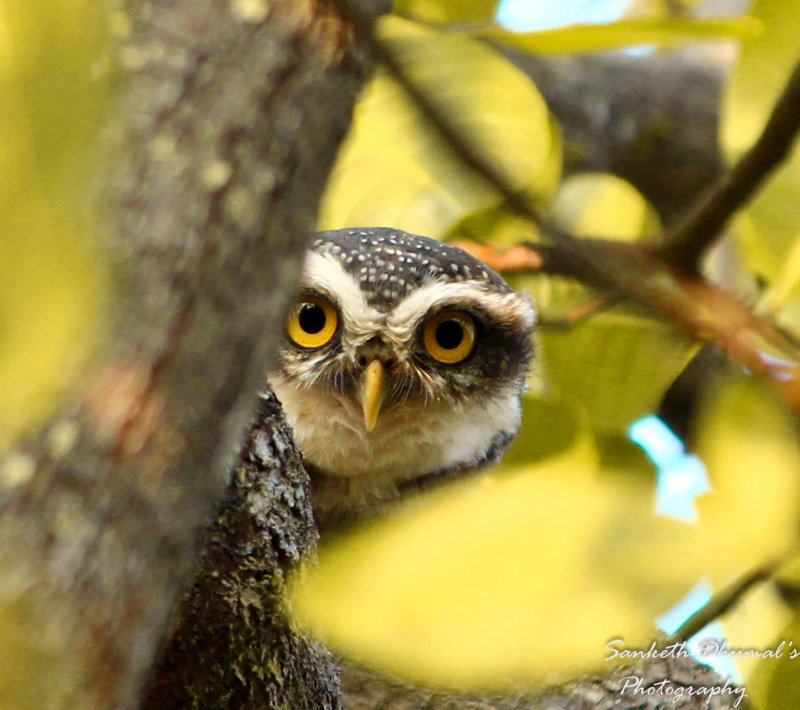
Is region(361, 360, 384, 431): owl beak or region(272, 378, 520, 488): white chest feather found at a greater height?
region(361, 360, 384, 431): owl beak

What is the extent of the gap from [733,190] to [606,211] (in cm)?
49

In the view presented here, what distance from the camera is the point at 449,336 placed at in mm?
2141

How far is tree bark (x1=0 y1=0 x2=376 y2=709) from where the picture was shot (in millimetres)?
547

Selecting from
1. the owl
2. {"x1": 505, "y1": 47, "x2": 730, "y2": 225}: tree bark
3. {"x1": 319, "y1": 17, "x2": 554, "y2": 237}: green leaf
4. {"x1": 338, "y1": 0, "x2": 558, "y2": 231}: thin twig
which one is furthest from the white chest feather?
{"x1": 338, "y1": 0, "x2": 558, "y2": 231}: thin twig

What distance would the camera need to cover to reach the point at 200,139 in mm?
656

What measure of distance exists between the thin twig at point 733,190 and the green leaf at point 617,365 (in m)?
0.07

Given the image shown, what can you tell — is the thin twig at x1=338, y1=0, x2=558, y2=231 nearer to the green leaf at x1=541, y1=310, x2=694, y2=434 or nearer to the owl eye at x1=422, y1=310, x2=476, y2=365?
the green leaf at x1=541, y1=310, x2=694, y2=434

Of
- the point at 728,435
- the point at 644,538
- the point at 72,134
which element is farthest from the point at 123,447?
the point at 728,435

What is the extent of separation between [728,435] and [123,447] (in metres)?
0.44

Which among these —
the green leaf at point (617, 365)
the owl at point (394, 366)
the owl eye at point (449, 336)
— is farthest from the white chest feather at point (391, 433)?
the green leaf at point (617, 365)

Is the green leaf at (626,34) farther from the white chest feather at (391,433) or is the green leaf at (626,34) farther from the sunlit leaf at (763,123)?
the white chest feather at (391,433)

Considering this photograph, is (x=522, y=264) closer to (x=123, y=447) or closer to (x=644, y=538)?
(x=644, y=538)

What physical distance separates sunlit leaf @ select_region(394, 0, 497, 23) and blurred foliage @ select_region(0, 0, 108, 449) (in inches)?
14.5

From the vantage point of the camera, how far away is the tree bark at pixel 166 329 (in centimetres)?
55
